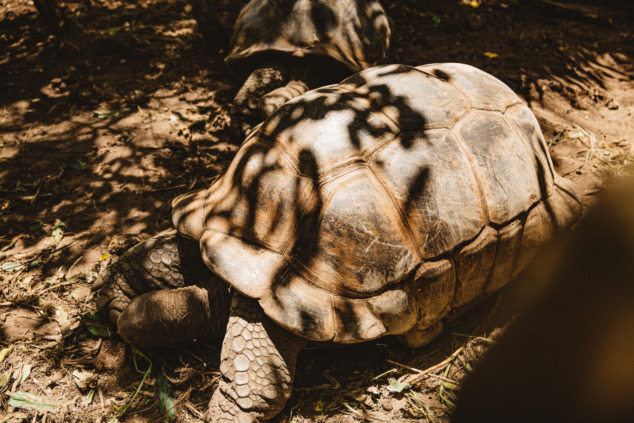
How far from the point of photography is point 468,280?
7.34 ft

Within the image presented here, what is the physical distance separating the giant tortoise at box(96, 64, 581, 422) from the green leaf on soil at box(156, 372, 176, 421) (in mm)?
255

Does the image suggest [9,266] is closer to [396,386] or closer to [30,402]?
[30,402]

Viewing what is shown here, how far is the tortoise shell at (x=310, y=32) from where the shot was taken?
3.79 metres

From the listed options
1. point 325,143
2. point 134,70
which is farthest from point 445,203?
point 134,70

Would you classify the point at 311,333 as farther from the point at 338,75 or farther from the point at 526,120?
the point at 338,75

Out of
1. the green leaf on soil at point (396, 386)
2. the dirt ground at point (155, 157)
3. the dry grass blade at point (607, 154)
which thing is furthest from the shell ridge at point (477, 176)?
the dry grass blade at point (607, 154)

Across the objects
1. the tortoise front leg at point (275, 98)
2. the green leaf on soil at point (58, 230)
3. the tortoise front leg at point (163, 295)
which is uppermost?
the tortoise front leg at point (275, 98)

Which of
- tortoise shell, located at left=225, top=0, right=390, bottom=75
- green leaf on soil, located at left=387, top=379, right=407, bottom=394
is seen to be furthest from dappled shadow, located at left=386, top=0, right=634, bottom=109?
green leaf on soil, located at left=387, top=379, right=407, bottom=394

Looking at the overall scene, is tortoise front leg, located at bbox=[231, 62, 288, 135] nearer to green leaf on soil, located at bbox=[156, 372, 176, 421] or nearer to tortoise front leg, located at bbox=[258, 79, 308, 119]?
tortoise front leg, located at bbox=[258, 79, 308, 119]

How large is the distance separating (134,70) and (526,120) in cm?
436

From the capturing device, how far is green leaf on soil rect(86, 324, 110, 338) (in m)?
2.50

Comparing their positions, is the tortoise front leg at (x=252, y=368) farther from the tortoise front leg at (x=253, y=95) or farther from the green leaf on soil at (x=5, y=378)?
the tortoise front leg at (x=253, y=95)

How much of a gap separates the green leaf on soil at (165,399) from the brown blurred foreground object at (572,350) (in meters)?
1.73

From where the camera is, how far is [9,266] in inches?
111
